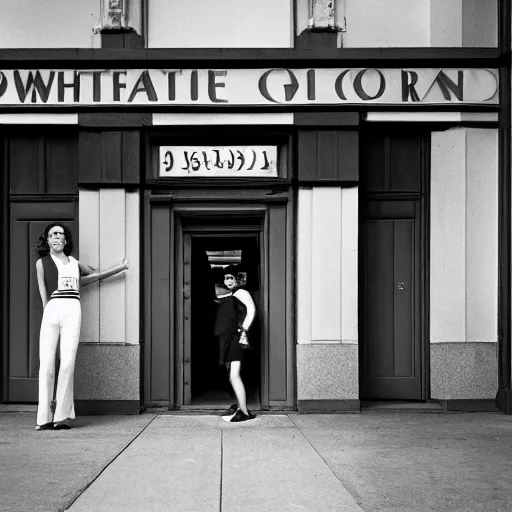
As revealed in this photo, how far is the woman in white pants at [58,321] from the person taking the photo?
9172mm

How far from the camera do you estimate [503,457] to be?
7.52 meters

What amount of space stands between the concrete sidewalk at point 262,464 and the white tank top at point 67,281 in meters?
1.42

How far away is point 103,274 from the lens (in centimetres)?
1002

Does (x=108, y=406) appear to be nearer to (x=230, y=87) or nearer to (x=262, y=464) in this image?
(x=262, y=464)

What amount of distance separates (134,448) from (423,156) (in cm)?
506

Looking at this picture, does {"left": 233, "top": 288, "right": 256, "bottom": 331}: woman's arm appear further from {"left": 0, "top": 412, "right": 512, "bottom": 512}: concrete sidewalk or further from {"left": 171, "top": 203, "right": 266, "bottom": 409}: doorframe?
{"left": 0, "top": 412, "right": 512, "bottom": 512}: concrete sidewalk

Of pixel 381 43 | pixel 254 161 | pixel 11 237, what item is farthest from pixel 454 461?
pixel 11 237

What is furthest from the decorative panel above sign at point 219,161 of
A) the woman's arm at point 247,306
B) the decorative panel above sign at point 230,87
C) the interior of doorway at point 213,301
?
the woman's arm at point 247,306

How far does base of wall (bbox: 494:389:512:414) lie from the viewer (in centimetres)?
1004

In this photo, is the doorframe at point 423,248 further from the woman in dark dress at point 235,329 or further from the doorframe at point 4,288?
the doorframe at point 4,288

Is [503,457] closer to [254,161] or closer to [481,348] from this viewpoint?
[481,348]

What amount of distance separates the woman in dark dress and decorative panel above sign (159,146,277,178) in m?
1.21

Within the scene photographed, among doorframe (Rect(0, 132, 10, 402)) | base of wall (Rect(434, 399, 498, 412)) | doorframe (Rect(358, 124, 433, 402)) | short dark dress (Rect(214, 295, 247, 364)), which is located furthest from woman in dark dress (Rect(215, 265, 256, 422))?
doorframe (Rect(0, 132, 10, 402))

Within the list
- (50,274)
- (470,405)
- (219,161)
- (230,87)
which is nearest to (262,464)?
(50,274)
